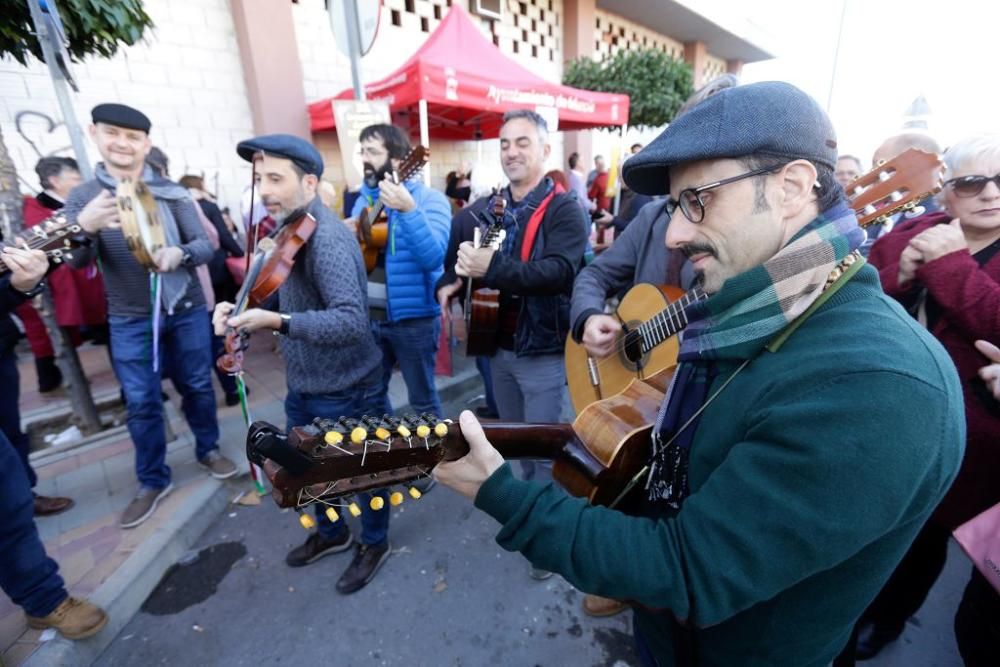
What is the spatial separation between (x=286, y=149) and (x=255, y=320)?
2.65ft

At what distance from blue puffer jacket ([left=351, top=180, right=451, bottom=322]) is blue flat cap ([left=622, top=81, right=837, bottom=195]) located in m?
2.25

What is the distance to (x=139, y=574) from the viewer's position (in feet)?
8.11

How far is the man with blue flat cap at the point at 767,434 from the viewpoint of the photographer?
2.31 feet

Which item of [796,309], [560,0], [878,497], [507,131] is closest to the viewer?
[878,497]

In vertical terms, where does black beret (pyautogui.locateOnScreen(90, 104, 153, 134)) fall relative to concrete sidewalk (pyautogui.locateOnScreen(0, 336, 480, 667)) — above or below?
above

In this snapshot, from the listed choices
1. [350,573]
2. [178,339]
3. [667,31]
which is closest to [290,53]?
[178,339]

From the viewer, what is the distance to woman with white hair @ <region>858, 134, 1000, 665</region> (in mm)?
1674

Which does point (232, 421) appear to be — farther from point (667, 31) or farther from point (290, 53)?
point (667, 31)

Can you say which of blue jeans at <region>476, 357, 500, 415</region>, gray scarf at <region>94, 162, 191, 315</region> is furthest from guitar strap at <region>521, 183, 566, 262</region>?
gray scarf at <region>94, 162, 191, 315</region>

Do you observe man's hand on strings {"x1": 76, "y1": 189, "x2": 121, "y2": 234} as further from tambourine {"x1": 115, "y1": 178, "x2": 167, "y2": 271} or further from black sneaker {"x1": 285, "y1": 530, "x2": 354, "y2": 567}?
black sneaker {"x1": 285, "y1": 530, "x2": 354, "y2": 567}

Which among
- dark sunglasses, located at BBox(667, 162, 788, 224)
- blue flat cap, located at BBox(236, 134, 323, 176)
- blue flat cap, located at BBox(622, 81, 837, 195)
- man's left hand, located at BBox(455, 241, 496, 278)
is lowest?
man's left hand, located at BBox(455, 241, 496, 278)

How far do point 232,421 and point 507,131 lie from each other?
10.8 feet

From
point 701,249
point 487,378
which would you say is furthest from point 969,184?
point 487,378

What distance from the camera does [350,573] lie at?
2527 millimetres
